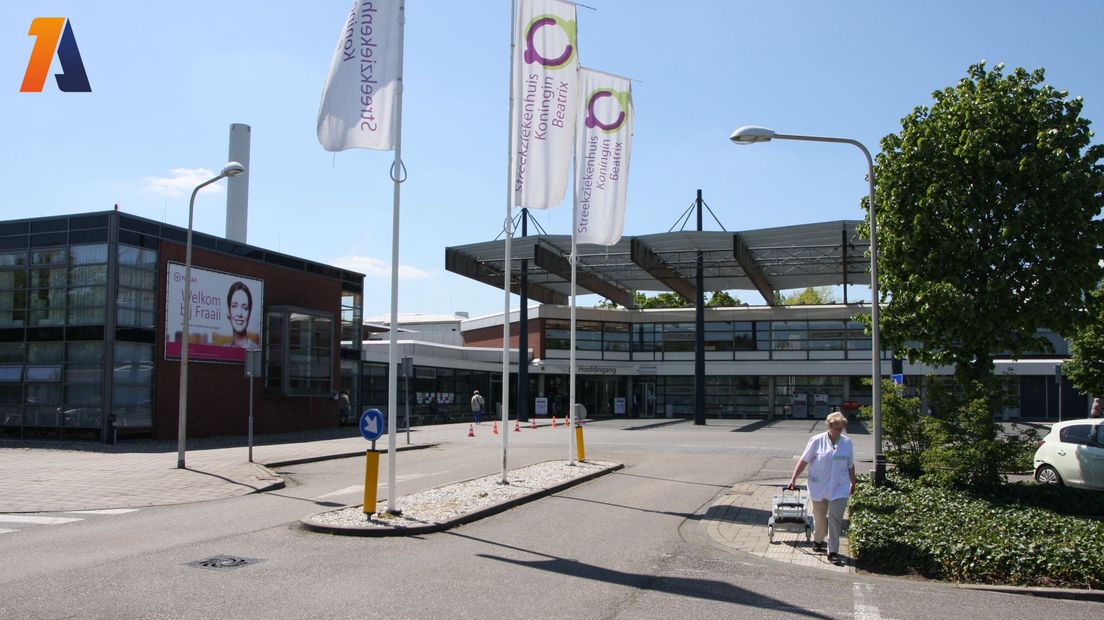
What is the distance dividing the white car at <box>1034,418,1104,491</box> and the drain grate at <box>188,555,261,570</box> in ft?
41.5

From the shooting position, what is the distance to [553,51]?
16344 millimetres

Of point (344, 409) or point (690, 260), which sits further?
point (690, 260)

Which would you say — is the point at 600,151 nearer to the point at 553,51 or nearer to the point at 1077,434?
the point at 553,51

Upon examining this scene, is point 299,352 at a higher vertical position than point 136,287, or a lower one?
lower

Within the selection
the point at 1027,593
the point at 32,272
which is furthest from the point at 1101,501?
the point at 32,272

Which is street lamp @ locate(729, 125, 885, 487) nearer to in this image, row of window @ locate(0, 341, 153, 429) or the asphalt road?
the asphalt road

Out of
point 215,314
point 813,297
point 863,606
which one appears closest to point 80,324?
point 215,314

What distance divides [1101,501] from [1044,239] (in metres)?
4.03

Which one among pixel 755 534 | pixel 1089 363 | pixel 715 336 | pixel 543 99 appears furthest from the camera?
pixel 715 336

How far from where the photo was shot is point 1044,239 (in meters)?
Answer: 13.8

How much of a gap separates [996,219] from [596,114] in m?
8.37

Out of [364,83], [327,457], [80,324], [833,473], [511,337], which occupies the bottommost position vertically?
[327,457]

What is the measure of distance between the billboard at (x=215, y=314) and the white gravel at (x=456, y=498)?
48.2 ft

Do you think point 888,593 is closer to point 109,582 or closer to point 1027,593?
point 1027,593
